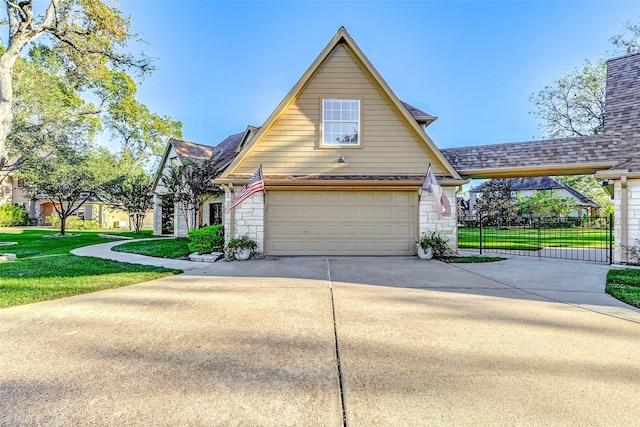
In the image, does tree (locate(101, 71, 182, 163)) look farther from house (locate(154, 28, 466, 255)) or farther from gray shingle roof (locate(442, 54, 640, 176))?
gray shingle roof (locate(442, 54, 640, 176))

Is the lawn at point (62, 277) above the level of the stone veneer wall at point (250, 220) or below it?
below

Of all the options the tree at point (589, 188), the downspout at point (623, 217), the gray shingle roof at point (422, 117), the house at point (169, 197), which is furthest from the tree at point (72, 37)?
the tree at point (589, 188)

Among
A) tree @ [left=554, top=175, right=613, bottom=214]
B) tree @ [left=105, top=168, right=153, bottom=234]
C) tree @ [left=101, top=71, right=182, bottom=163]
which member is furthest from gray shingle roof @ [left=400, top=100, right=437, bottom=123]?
tree @ [left=554, top=175, right=613, bottom=214]

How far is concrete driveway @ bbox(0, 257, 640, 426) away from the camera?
7.23 feet

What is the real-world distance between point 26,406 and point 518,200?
3897 centimetres

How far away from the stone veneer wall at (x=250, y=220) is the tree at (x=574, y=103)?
25.9m

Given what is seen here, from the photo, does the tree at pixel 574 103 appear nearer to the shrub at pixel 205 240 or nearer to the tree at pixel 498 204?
the tree at pixel 498 204

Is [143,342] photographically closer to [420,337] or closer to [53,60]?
[420,337]

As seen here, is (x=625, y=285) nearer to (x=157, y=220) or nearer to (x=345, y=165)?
(x=345, y=165)

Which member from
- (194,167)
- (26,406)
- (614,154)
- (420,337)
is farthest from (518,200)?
(26,406)

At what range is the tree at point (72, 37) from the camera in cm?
1041

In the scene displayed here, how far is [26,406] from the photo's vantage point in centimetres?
224

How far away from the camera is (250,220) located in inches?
405

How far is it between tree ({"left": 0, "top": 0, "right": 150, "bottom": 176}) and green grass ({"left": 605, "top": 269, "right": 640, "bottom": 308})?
15.9 m
